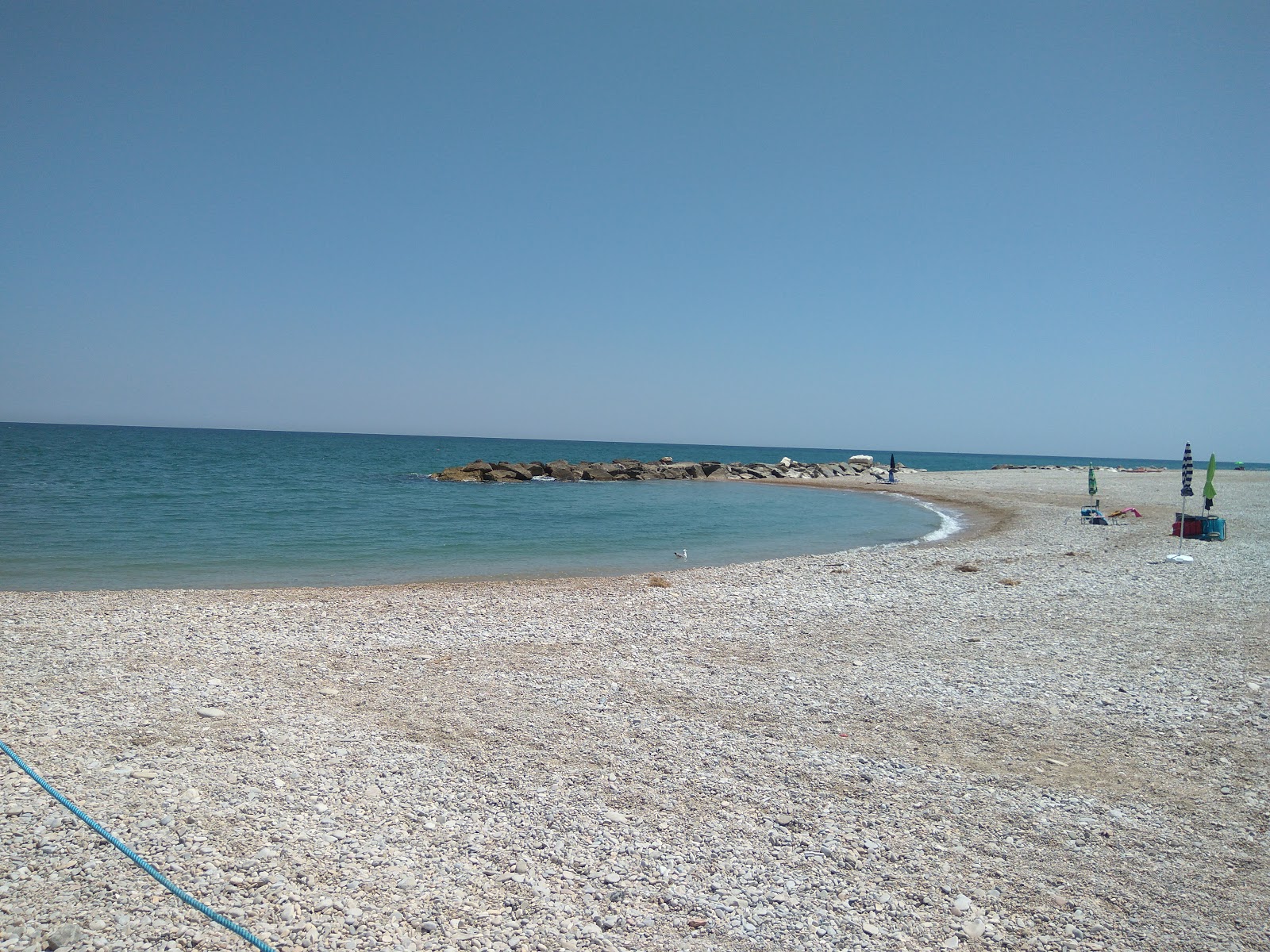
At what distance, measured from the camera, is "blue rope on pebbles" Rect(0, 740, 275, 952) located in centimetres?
381

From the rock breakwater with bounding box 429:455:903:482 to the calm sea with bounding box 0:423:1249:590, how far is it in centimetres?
433

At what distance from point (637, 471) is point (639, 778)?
1994 inches

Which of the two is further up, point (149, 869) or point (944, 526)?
point (944, 526)

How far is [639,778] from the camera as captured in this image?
573cm

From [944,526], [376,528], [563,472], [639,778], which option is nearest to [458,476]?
[563,472]

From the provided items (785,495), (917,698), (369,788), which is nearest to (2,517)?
(369,788)

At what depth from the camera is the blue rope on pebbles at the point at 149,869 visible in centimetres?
381

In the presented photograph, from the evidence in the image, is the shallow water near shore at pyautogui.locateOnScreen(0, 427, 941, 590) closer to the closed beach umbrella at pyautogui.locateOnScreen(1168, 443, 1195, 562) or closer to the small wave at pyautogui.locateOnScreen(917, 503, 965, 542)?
the small wave at pyautogui.locateOnScreen(917, 503, 965, 542)

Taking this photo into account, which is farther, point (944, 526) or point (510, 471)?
point (510, 471)

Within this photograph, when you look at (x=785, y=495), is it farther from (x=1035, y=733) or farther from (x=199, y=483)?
(x=1035, y=733)

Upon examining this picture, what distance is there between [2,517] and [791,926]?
95.1ft

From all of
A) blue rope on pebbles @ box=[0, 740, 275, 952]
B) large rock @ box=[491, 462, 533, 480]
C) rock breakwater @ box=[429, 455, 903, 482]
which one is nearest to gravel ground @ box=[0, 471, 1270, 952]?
blue rope on pebbles @ box=[0, 740, 275, 952]

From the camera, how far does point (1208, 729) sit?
6.82 meters

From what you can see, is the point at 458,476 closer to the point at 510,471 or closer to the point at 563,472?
the point at 510,471
